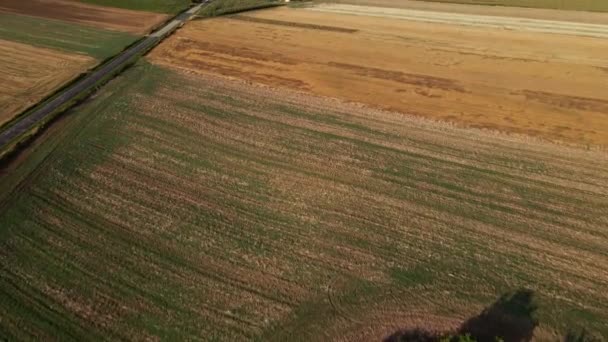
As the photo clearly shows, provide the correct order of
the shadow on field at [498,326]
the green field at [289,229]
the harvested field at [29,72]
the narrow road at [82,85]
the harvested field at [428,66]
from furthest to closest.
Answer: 1. the harvested field at [29,72]
2. the harvested field at [428,66]
3. the narrow road at [82,85]
4. the green field at [289,229]
5. the shadow on field at [498,326]

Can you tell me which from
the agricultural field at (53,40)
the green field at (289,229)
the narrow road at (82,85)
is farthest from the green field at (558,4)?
the agricultural field at (53,40)

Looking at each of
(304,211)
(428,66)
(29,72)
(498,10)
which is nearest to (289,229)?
(304,211)

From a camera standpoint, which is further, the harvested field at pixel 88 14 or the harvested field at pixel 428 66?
the harvested field at pixel 88 14

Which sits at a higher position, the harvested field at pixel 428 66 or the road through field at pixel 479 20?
the road through field at pixel 479 20

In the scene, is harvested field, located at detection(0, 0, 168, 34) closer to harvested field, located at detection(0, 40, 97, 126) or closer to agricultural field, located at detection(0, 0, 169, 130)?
agricultural field, located at detection(0, 0, 169, 130)

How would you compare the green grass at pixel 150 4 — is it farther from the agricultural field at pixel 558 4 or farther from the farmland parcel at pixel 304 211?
the agricultural field at pixel 558 4

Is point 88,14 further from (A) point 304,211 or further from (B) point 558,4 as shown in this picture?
(B) point 558,4
